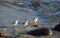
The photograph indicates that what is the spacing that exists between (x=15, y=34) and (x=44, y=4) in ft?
13.0

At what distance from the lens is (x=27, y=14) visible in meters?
7.16

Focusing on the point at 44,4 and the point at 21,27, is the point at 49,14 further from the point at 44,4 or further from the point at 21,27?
the point at 21,27

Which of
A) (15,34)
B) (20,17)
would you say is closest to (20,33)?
(15,34)

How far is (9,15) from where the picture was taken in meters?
6.95

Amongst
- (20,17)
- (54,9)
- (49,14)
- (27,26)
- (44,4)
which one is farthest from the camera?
(44,4)

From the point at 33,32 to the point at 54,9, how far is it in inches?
125

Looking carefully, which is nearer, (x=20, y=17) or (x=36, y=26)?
(x=36, y=26)

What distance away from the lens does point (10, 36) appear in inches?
188

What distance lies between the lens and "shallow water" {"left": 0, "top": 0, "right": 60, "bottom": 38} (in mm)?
6023

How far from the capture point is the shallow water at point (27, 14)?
602cm

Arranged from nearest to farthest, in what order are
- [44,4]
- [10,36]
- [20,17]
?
[10,36], [20,17], [44,4]

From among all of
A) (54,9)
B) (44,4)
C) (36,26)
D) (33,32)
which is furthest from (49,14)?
(33,32)

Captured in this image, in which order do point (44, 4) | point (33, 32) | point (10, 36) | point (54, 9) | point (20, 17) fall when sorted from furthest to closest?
point (44, 4), point (54, 9), point (20, 17), point (33, 32), point (10, 36)

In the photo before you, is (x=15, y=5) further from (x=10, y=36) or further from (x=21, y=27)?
(x=10, y=36)
